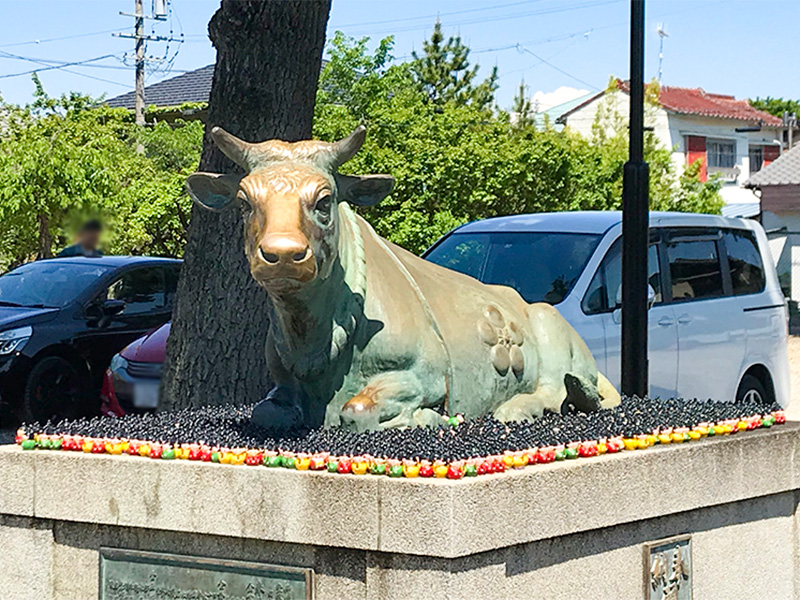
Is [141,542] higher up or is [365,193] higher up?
[365,193]

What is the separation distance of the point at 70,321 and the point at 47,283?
800 mm

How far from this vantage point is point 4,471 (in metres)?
5.31

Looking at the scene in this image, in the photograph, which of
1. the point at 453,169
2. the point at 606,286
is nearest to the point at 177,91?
the point at 453,169

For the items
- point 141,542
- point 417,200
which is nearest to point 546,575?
point 141,542

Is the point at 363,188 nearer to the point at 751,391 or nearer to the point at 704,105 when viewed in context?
the point at 751,391

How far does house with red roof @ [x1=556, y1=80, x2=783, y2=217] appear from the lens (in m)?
47.5

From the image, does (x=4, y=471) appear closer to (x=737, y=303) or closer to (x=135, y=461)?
(x=135, y=461)

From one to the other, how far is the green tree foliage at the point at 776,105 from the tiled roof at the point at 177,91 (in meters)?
38.2

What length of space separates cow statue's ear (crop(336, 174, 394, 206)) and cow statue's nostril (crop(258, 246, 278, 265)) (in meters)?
0.64

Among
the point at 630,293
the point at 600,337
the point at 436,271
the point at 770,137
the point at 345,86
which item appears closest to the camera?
the point at 436,271

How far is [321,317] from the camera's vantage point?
5031mm

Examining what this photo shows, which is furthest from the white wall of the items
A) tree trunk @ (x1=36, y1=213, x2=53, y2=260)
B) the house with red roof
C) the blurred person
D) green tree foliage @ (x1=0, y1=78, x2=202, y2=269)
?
the blurred person

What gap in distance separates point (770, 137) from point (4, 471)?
177ft

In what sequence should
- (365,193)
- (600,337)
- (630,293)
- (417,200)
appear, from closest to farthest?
(365,193)
(630,293)
(600,337)
(417,200)
